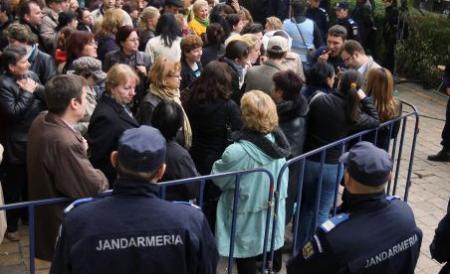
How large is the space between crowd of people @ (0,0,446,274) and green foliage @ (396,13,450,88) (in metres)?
5.28

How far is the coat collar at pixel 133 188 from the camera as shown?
2615 millimetres

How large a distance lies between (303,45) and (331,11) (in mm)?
5430

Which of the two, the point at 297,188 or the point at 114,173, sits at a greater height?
the point at 114,173

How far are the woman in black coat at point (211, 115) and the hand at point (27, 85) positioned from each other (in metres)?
1.28

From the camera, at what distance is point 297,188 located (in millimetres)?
5211

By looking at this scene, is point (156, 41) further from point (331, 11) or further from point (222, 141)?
point (331, 11)

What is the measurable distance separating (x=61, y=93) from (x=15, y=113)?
120 cm

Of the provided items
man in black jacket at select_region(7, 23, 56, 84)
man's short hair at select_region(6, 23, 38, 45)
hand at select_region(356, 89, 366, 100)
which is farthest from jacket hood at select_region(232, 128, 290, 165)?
man's short hair at select_region(6, 23, 38, 45)

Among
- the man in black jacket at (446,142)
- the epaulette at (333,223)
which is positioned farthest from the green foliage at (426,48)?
the epaulette at (333,223)

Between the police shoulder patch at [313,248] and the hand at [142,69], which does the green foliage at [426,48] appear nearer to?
the hand at [142,69]

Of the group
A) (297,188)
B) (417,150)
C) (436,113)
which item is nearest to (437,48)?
(436,113)

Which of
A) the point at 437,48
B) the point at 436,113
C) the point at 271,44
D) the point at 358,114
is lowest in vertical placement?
the point at 436,113

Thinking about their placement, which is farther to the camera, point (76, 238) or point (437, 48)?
point (437, 48)

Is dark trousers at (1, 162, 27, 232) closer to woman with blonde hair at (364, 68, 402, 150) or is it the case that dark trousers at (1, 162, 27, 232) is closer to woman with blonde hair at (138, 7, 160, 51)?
woman with blonde hair at (138, 7, 160, 51)
